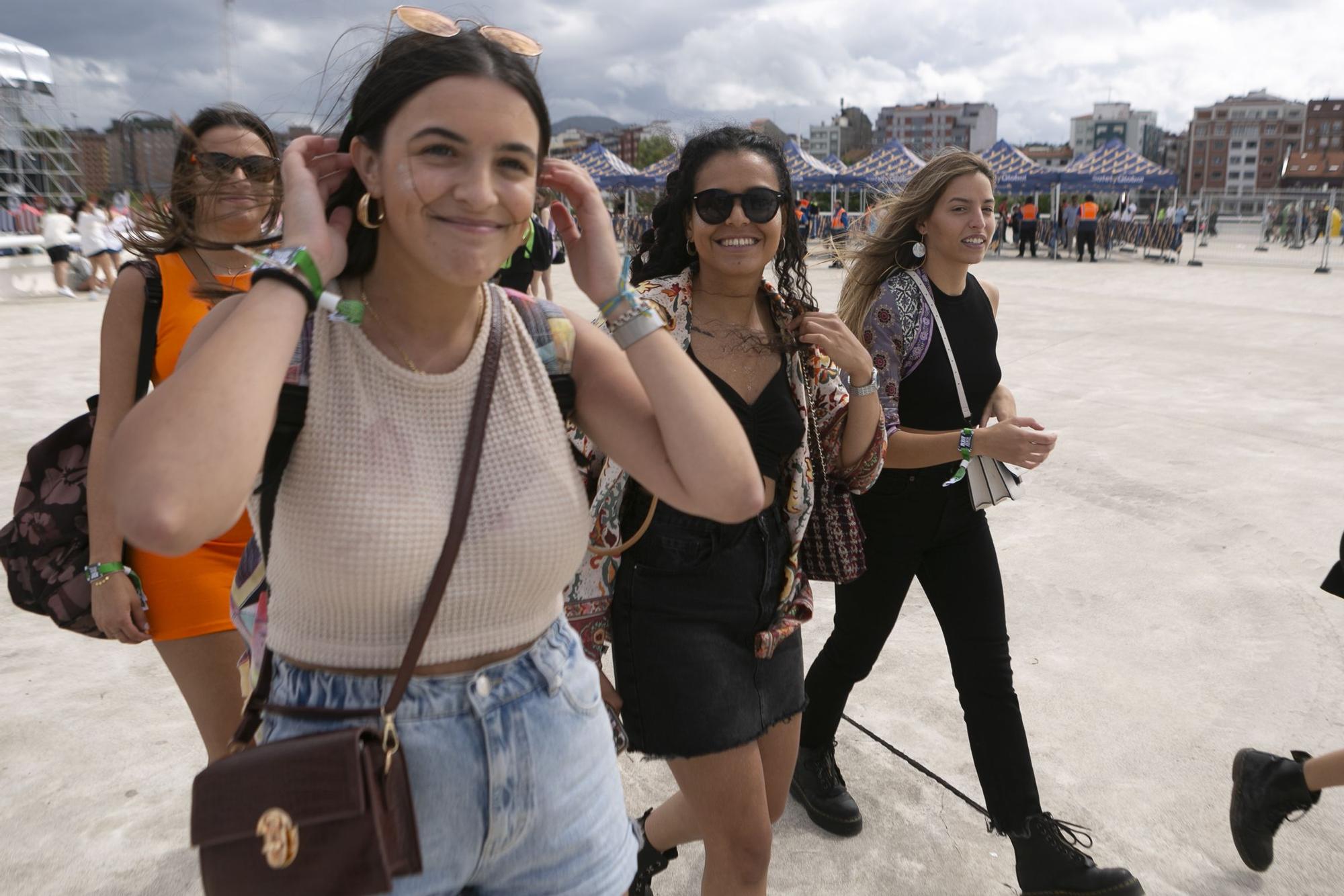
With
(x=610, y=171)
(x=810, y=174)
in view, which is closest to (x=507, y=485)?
(x=810, y=174)

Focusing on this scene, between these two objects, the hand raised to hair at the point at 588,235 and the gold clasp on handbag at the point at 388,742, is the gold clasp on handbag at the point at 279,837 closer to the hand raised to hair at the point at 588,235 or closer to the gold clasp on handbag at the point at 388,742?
the gold clasp on handbag at the point at 388,742

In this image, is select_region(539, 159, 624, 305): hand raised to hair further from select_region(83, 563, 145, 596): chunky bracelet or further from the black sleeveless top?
the black sleeveless top

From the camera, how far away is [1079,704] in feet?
12.4

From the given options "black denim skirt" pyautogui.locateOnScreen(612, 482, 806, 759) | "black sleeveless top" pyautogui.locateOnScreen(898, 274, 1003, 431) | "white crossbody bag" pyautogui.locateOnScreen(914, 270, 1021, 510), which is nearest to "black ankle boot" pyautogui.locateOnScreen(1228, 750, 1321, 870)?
"white crossbody bag" pyautogui.locateOnScreen(914, 270, 1021, 510)

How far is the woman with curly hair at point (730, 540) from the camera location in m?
2.24

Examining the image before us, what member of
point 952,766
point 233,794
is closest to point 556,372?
point 233,794

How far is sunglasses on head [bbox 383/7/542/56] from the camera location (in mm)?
1583

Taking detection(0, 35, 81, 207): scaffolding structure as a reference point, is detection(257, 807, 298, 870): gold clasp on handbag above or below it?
below

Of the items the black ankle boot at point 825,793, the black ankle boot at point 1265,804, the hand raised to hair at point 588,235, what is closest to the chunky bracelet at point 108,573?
the hand raised to hair at point 588,235

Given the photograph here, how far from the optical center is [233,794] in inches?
51.3

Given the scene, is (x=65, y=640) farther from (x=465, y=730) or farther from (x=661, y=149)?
(x=661, y=149)

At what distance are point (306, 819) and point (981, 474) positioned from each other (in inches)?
87.7

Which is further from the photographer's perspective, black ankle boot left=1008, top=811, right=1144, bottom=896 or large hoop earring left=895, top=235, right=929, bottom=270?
large hoop earring left=895, top=235, right=929, bottom=270

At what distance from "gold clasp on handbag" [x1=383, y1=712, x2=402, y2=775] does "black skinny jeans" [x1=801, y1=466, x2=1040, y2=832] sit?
1921mm
